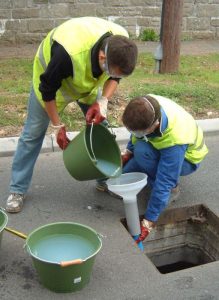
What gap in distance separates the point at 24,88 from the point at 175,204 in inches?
120

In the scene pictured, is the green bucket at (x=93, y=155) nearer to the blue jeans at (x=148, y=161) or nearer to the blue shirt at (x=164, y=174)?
the blue jeans at (x=148, y=161)

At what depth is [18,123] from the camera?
5.23m

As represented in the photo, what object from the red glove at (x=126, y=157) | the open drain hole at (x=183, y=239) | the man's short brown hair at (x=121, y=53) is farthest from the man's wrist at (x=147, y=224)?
the man's short brown hair at (x=121, y=53)

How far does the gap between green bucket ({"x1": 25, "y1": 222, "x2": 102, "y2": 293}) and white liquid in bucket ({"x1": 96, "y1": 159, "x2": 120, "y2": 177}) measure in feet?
2.05

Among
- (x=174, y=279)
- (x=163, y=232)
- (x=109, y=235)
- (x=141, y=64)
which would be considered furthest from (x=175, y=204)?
(x=141, y=64)

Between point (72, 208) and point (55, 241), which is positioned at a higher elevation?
point (55, 241)

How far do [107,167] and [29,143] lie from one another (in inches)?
24.2

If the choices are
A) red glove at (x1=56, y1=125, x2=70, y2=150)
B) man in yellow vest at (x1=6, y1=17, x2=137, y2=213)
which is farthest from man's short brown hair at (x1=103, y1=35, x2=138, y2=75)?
red glove at (x1=56, y1=125, x2=70, y2=150)

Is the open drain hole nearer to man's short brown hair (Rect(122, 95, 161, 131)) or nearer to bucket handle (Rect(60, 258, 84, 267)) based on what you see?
man's short brown hair (Rect(122, 95, 161, 131))

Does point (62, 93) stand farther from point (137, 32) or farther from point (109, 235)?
point (137, 32)

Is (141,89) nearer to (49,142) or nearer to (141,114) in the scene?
(49,142)

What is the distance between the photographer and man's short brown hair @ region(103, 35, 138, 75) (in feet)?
9.22

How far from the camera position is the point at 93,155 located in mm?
3307

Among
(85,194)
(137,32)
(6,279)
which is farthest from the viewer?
(137,32)
